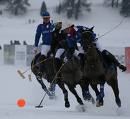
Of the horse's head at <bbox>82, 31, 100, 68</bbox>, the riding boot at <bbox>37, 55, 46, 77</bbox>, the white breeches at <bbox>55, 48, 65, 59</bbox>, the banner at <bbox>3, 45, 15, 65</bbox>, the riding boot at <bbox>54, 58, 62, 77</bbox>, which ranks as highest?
the horse's head at <bbox>82, 31, 100, 68</bbox>

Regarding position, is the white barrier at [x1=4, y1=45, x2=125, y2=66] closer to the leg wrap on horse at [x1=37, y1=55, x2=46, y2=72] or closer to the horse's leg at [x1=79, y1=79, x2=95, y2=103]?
the leg wrap on horse at [x1=37, y1=55, x2=46, y2=72]

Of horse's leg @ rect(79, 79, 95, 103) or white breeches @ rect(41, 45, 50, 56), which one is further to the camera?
white breeches @ rect(41, 45, 50, 56)

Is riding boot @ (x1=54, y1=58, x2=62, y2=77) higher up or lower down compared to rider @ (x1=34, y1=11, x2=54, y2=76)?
lower down

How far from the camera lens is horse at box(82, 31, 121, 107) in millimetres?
12781

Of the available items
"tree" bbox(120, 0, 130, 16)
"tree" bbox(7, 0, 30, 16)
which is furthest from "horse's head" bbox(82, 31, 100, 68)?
"tree" bbox(7, 0, 30, 16)

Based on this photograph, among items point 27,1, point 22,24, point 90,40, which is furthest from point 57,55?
point 27,1

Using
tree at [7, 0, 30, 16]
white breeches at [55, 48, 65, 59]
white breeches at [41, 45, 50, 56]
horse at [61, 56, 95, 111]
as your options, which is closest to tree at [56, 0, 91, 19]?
tree at [7, 0, 30, 16]

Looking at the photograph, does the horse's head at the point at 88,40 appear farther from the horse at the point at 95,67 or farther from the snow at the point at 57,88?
the snow at the point at 57,88

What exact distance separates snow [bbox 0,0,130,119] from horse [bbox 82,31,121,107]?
2.74 ft

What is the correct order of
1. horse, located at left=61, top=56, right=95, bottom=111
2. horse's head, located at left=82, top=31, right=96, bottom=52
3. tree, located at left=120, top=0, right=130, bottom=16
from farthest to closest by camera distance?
tree, located at left=120, top=0, right=130, bottom=16
horse, located at left=61, top=56, right=95, bottom=111
horse's head, located at left=82, top=31, right=96, bottom=52

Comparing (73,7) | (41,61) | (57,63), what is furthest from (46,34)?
(73,7)

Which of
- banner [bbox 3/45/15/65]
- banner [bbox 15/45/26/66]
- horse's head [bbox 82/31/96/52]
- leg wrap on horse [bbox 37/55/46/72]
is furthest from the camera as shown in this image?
banner [bbox 3/45/15/65]

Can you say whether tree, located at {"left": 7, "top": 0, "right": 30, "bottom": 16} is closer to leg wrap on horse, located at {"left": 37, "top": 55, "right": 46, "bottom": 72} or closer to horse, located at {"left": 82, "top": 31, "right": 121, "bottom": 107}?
leg wrap on horse, located at {"left": 37, "top": 55, "right": 46, "bottom": 72}

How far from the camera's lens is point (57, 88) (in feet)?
67.9
